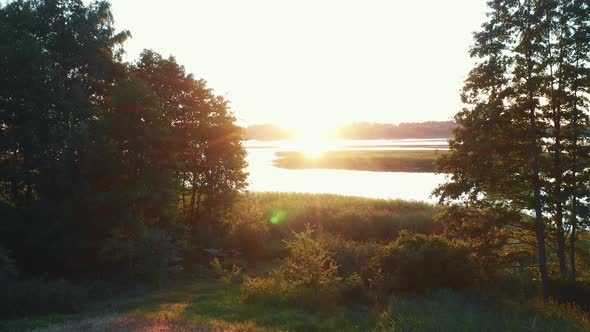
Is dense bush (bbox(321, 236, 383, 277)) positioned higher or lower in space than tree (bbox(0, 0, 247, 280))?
lower

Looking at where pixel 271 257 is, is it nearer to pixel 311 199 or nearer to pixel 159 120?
pixel 159 120

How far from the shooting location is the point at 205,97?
112 feet

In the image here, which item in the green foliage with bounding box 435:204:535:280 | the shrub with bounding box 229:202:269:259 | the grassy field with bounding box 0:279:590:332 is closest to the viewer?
the grassy field with bounding box 0:279:590:332

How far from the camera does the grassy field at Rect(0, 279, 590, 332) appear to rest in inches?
525

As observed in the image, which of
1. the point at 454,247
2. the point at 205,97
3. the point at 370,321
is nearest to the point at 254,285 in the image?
the point at 370,321

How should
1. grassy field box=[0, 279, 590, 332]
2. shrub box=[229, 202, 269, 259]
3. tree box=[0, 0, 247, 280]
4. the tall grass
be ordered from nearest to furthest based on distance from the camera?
grassy field box=[0, 279, 590, 332]
tree box=[0, 0, 247, 280]
shrub box=[229, 202, 269, 259]
the tall grass

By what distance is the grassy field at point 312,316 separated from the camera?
43.7 ft

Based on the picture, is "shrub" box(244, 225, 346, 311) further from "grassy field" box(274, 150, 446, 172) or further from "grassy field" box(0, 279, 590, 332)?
"grassy field" box(274, 150, 446, 172)

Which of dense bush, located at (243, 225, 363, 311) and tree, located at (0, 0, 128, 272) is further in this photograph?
tree, located at (0, 0, 128, 272)

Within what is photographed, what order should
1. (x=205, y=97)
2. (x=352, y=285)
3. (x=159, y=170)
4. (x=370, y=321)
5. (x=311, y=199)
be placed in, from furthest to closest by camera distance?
(x=311, y=199), (x=205, y=97), (x=159, y=170), (x=352, y=285), (x=370, y=321)

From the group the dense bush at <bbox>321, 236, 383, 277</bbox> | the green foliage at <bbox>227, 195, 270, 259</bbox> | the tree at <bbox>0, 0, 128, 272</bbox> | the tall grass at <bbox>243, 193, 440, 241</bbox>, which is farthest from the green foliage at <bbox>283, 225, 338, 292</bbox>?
the tall grass at <bbox>243, 193, 440, 241</bbox>

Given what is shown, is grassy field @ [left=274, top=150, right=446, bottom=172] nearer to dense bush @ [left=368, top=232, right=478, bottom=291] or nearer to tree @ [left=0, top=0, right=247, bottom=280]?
tree @ [left=0, top=0, right=247, bottom=280]

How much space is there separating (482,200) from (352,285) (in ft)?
24.7

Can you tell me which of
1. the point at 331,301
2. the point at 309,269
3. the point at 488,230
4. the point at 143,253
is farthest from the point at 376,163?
the point at 331,301
